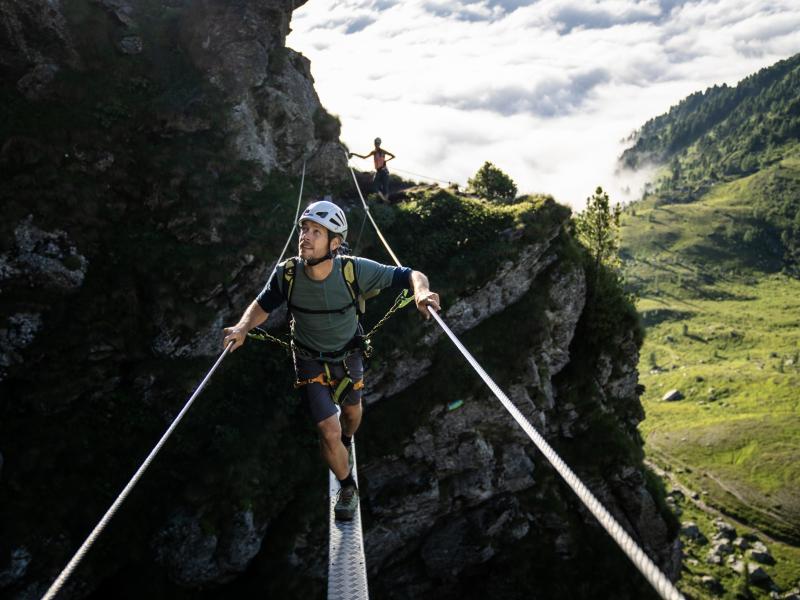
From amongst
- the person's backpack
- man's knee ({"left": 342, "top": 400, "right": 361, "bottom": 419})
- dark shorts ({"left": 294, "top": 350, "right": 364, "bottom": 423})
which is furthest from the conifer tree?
the person's backpack

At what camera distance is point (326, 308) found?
25.7 ft

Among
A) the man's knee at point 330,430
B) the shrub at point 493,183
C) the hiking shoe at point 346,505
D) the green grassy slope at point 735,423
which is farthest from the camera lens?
the green grassy slope at point 735,423

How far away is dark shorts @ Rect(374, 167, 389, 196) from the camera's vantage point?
2572 centimetres

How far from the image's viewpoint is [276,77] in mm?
24484

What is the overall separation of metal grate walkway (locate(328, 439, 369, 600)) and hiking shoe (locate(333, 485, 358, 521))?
0.07 meters

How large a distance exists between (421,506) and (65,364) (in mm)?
13781

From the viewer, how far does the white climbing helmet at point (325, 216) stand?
24.2ft

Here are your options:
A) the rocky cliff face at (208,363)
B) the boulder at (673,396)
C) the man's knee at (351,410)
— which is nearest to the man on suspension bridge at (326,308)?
the man's knee at (351,410)

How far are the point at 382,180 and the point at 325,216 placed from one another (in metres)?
19.1

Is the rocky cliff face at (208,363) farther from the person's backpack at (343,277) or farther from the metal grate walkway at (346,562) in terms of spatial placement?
the person's backpack at (343,277)

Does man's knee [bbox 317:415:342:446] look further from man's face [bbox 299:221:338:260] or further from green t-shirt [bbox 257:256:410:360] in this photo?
man's face [bbox 299:221:338:260]

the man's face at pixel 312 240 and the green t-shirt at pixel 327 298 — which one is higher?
the man's face at pixel 312 240

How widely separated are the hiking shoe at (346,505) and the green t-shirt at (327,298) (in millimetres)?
2090

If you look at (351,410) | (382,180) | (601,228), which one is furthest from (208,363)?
(601,228)
